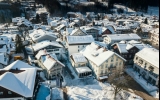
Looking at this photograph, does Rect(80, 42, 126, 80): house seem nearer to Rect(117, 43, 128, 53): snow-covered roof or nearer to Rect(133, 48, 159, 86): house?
Rect(133, 48, 159, 86): house

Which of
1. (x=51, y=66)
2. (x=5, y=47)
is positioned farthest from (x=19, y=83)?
(x=5, y=47)

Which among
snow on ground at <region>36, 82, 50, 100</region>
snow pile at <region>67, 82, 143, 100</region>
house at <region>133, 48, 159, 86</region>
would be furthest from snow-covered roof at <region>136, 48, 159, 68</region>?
snow on ground at <region>36, 82, 50, 100</region>

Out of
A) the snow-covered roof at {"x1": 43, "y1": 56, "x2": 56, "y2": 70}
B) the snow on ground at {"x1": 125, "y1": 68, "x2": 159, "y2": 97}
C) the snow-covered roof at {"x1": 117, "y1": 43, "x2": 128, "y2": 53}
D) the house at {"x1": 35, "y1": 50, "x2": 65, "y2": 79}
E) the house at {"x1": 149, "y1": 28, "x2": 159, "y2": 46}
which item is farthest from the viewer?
the house at {"x1": 149, "y1": 28, "x2": 159, "y2": 46}

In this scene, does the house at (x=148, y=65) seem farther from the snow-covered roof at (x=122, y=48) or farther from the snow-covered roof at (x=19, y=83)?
→ the snow-covered roof at (x=19, y=83)

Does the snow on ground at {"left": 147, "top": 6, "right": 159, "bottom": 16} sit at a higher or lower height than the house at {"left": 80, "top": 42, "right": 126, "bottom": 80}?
higher

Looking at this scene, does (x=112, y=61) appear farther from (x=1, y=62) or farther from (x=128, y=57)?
(x=1, y=62)

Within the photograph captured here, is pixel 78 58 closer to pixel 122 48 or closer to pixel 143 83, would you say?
pixel 122 48

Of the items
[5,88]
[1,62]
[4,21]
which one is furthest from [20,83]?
[4,21]
